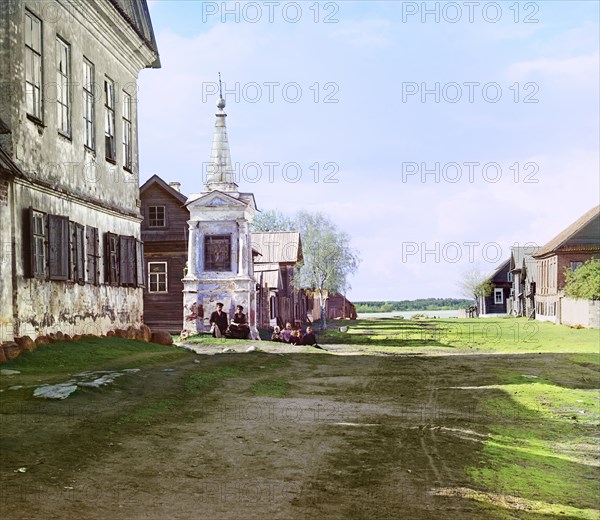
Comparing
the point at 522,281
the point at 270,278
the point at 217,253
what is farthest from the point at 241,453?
the point at 522,281

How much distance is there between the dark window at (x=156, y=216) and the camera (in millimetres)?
34094

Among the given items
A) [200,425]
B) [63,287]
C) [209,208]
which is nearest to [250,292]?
[209,208]

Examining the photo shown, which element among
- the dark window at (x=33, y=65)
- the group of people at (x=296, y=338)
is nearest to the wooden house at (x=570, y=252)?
the group of people at (x=296, y=338)

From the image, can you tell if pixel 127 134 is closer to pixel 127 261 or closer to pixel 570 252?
pixel 127 261

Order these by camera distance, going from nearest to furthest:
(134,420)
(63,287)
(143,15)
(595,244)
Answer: (134,420) < (63,287) < (143,15) < (595,244)

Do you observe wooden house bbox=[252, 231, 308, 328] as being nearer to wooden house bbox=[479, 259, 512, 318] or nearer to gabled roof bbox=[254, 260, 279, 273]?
gabled roof bbox=[254, 260, 279, 273]

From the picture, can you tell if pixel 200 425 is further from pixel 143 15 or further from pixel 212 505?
pixel 143 15

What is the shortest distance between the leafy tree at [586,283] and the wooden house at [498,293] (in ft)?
108

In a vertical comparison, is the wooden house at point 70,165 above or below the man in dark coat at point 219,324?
above

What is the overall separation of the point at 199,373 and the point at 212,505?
25.4 ft

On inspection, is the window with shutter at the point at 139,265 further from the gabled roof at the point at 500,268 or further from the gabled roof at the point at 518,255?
the gabled roof at the point at 500,268

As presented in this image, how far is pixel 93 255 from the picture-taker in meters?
18.2

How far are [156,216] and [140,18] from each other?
43.9ft

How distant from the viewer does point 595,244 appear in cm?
4588
